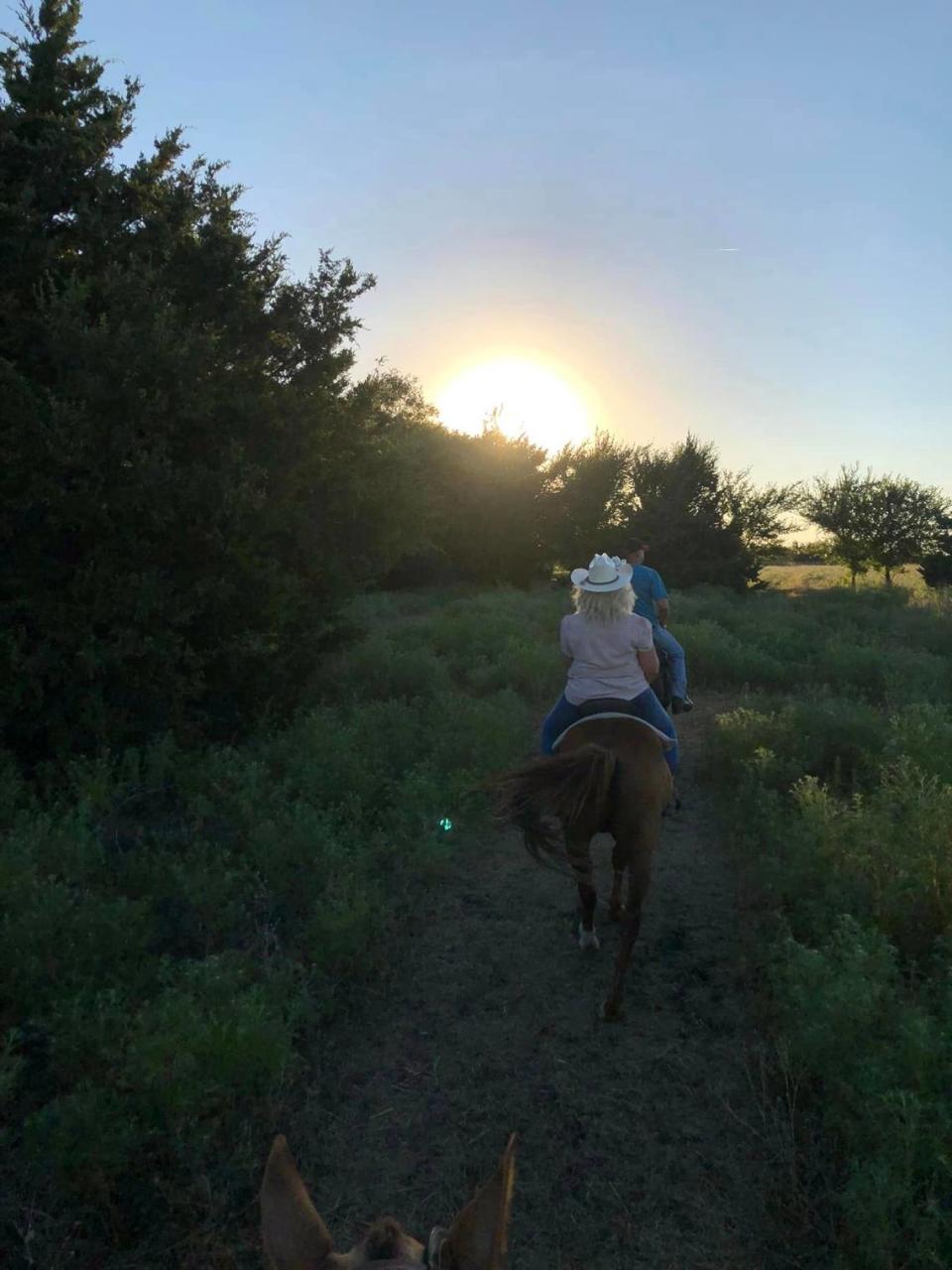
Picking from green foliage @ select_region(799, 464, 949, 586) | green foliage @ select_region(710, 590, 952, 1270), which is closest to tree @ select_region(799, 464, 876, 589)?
green foliage @ select_region(799, 464, 949, 586)

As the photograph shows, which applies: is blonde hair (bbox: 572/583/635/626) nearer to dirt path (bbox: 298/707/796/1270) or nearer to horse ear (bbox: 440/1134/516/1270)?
dirt path (bbox: 298/707/796/1270)

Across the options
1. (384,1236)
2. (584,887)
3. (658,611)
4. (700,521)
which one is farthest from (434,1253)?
(700,521)

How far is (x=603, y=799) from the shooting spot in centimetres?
469

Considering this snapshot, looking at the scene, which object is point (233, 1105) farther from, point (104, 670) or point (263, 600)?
point (263, 600)

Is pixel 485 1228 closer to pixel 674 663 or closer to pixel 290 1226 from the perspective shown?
pixel 290 1226

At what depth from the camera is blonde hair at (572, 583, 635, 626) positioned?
534 cm

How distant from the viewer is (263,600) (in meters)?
8.37

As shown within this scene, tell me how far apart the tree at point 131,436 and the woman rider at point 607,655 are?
3699 millimetres

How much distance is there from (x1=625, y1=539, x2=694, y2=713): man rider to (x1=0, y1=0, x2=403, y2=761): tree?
138 inches

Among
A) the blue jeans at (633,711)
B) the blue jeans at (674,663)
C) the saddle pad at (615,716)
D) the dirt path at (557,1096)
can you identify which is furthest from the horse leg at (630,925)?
the blue jeans at (674,663)

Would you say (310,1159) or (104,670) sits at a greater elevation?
(104,670)

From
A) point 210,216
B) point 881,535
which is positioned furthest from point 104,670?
point 881,535

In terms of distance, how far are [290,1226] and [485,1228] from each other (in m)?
0.39

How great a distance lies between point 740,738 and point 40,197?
810cm
